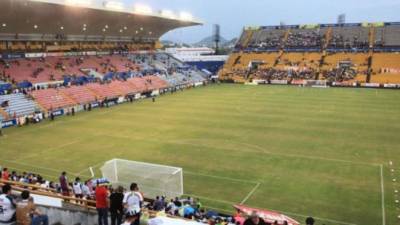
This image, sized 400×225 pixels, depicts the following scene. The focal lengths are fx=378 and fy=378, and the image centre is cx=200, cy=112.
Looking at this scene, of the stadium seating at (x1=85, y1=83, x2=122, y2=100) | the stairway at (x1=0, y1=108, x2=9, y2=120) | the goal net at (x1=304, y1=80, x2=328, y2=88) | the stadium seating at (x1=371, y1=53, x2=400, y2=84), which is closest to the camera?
the stairway at (x1=0, y1=108, x2=9, y2=120)

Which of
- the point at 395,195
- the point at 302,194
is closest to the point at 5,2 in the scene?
the point at 302,194

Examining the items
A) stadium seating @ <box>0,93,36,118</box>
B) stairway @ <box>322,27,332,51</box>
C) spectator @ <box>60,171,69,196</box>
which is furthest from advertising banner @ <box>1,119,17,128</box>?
stairway @ <box>322,27,332,51</box>

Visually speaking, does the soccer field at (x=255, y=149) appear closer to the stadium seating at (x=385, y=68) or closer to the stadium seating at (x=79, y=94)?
the stadium seating at (x=79, y=94)

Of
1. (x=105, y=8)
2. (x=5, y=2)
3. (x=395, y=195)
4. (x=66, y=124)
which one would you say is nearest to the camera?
(x=395, y=195)

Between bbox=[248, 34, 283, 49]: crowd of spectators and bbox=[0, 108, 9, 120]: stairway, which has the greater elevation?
bbox=[248, 34, 283, 49]: crowd of spectators

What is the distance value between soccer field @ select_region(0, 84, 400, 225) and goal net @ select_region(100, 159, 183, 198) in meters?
1.09

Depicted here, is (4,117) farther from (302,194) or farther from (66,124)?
(302,194)

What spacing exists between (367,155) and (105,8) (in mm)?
39522

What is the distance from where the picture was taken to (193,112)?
39.7m

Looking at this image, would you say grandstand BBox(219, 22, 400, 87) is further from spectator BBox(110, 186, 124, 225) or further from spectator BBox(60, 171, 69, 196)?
spectator BBox(110, 186, 124, 225)

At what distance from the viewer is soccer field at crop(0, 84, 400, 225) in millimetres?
17250

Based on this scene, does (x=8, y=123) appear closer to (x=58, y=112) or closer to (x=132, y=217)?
(x=58, y=112)

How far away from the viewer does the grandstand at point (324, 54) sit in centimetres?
6800

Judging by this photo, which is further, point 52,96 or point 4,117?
point 52,96
